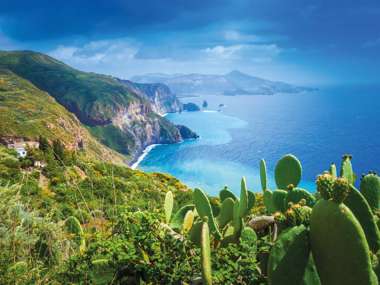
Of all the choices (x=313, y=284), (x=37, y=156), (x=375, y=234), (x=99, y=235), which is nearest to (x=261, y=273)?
(x=313, y=284)

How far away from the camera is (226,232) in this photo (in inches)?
164

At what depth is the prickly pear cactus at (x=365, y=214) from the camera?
281 centimetres

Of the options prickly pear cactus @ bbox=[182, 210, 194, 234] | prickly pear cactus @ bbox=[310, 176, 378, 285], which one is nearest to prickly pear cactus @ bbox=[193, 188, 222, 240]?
prickly pear cactus @ bbox=[182, 210, 194, 234]

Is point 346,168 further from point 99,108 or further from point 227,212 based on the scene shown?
point 99,108

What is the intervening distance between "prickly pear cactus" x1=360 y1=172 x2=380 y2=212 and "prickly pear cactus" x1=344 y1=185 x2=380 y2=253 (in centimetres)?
72

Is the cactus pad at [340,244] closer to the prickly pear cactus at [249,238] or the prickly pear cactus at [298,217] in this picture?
the prickly pear cactus at [298,217]

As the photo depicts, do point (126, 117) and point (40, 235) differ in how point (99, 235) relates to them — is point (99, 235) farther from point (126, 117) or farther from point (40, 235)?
point (126, 117)

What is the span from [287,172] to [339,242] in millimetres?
2696

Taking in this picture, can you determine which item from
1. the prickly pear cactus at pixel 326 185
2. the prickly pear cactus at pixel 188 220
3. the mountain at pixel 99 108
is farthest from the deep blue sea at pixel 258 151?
the prickly pear cactus at pixel 326 185

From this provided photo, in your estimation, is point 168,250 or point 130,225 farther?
point 130,225

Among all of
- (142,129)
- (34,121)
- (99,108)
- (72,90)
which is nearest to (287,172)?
(34,121)

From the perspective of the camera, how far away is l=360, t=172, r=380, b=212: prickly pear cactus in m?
3.51

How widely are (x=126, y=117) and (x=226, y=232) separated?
189258 mm

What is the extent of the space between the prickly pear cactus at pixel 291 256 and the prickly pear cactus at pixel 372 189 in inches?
59.3
